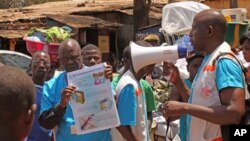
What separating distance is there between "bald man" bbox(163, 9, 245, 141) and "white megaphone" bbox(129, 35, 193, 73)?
26 centimetres

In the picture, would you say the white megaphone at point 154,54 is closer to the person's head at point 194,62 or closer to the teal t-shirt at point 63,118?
the teal t-shirt at point 63,118

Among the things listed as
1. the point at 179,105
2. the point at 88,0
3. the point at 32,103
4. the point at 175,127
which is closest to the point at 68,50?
the point at 179,105

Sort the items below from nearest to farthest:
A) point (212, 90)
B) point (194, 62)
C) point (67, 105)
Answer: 1. point (212, 90)
2. point (67, 105)
3. point (194, 62)

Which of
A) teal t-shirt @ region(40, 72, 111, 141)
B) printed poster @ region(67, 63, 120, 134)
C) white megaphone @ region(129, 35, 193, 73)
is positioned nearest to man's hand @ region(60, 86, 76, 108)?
printed poster @ region(67, 63, 120, 134)

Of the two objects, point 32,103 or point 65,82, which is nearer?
point 32,103

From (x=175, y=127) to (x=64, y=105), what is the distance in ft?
7.93

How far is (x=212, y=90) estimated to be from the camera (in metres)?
2.97

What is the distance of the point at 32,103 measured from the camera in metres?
1.94

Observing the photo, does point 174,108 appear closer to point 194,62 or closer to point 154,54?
point 154,54

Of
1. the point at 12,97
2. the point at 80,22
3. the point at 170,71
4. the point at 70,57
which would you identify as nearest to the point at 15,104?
the point at 12,97

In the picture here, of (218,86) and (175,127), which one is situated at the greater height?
(218,86)

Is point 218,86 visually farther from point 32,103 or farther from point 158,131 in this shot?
point 158,131

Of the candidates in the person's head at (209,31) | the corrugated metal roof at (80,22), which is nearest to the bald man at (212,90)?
the person's head at (209,31)

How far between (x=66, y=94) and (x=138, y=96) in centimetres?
64
